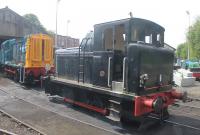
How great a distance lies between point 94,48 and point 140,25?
178 centimetres

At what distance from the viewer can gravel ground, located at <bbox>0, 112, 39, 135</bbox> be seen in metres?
7.84

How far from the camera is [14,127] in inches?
329

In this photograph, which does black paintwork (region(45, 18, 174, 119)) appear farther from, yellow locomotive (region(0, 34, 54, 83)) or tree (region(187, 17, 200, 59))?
tree (region(187, 17, 200, 59))

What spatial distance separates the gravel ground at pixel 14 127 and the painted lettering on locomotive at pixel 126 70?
231 cm

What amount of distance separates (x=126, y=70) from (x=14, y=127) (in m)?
3.77

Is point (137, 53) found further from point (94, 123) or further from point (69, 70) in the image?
point (69, 70)

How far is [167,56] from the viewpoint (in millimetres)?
8727

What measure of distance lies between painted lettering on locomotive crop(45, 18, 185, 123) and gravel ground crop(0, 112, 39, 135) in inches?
91.0

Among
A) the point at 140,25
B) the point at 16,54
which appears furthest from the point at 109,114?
the point at 16,54

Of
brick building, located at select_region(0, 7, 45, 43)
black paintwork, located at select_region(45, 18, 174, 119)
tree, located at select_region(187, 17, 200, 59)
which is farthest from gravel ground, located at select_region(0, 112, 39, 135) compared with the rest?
tree, located at select_region(187, 17, 200, 59)

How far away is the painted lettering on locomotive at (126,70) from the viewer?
24.8ft

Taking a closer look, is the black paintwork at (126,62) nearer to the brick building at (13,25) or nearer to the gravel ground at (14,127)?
the gravel ground at (14,127)

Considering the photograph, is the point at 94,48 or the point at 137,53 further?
the point at 94,48

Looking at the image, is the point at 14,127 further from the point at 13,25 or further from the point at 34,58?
the point at 13,25
